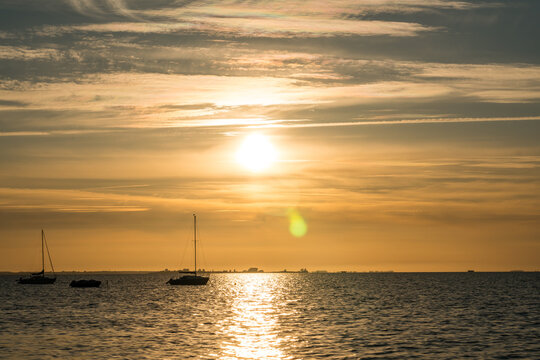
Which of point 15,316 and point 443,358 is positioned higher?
point 15,316

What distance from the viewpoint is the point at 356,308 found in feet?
406

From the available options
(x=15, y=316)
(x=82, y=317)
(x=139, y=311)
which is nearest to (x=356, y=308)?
(x=139, y=311)

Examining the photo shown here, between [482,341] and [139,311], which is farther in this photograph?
[139,311]

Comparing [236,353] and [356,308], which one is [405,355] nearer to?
[236,353]

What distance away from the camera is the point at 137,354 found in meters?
62.9

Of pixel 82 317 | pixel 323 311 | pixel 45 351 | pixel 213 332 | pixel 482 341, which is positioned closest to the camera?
pixel 45 351

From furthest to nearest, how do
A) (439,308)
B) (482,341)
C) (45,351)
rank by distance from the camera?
(439,308)
(482,341)
(45,351)

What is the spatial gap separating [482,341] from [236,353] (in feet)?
87.4

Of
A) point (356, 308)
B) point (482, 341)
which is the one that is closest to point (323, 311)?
point (356, 308)

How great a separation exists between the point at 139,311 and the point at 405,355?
216 ft

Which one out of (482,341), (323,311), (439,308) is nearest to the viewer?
(482,341)

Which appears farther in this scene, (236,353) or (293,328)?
(293,328)

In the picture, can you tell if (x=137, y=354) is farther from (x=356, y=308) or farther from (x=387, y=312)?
(x=356, y=308)

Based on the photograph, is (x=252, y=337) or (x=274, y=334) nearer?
(x=252, y=337)
